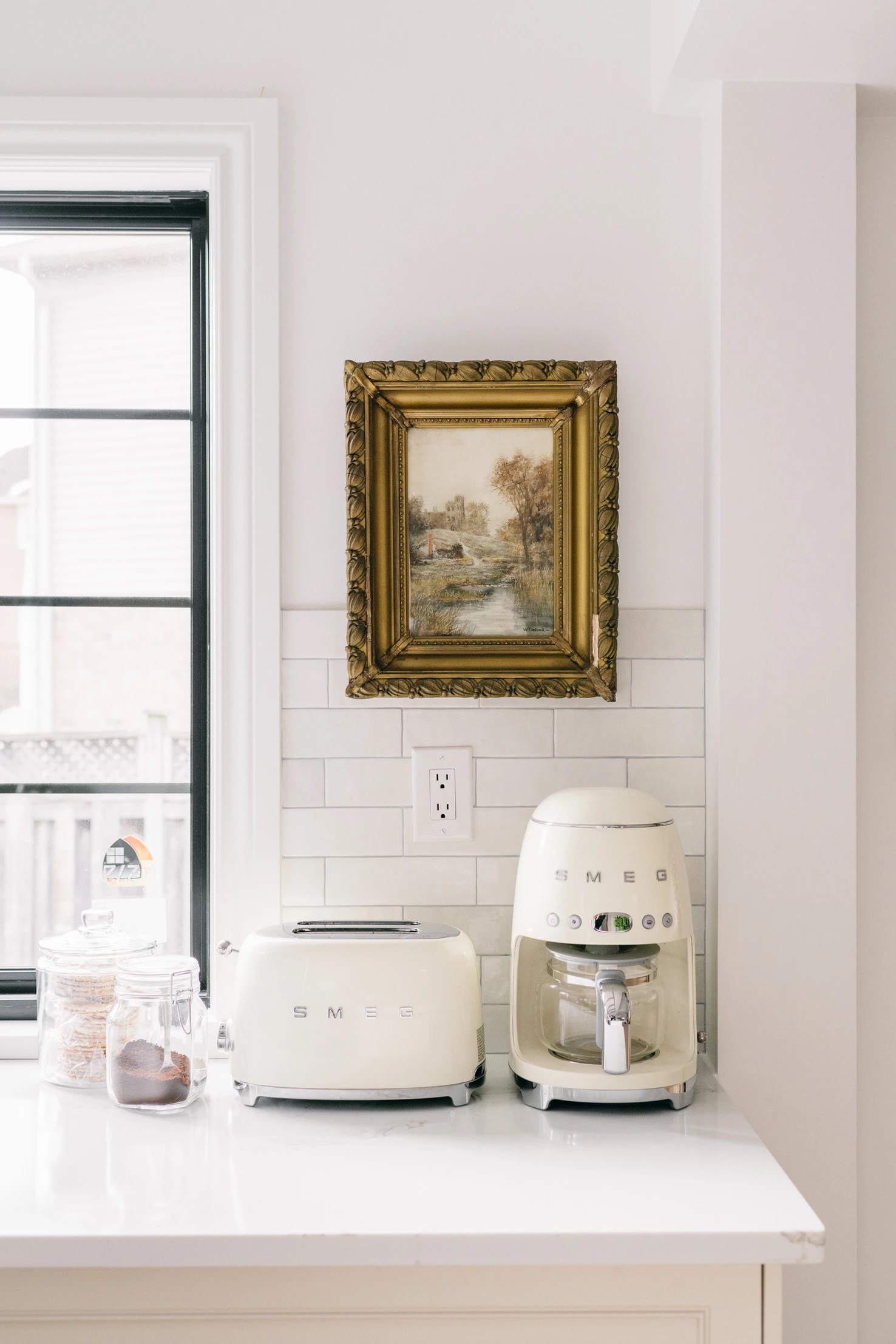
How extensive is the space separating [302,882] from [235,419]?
0.66m

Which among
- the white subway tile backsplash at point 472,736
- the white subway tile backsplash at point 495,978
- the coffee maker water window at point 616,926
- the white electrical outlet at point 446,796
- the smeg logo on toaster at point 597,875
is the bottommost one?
the white subway tile backsplash at point 495,978

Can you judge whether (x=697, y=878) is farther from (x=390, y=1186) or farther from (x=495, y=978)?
(x=390, y=1186)

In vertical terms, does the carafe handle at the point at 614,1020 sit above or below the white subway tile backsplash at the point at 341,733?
below

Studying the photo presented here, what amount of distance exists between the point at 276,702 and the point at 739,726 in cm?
63

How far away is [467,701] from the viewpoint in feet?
4.79

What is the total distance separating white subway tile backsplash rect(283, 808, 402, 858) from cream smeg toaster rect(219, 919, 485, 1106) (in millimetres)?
217

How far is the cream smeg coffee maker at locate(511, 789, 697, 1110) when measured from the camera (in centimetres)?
121

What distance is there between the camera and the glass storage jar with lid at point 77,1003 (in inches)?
52.4

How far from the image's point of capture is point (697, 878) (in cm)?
145

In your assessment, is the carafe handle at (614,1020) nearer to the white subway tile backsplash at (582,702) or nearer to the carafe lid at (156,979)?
the white subway tile backsplash at (582,702)

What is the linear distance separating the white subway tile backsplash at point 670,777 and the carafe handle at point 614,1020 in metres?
0.34

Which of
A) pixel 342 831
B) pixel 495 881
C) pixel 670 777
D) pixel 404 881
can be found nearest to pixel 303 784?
pixel 342 831

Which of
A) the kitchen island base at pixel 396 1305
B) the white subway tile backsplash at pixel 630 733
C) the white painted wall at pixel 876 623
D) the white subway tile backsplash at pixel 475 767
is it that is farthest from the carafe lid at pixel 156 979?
the white painted wall at pixel 876 623

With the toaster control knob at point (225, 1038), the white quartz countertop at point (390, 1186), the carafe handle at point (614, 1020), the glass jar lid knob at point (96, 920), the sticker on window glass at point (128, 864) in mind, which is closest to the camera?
the white quartz countertop at point (390, 1186)
